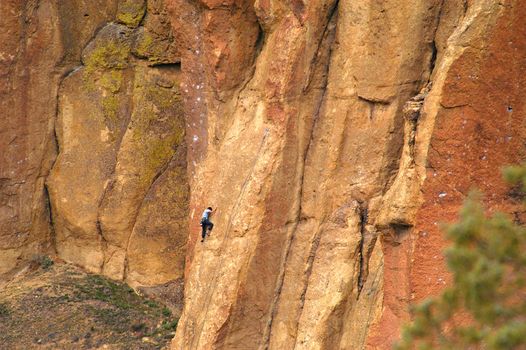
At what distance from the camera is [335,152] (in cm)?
2697

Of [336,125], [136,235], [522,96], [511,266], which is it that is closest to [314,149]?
[336,125]

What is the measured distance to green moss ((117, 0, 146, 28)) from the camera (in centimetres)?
3425

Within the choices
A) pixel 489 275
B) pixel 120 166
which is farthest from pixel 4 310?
pixel 489 275

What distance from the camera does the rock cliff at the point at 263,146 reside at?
2345cm

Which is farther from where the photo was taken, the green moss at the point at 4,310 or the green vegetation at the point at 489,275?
the green moss at the point at 4,310

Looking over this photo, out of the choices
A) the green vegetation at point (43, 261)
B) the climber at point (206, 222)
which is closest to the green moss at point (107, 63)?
the green vegetation at point (43, 261)

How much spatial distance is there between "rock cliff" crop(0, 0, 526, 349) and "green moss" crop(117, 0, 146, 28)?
5 cm

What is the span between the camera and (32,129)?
3459 cm

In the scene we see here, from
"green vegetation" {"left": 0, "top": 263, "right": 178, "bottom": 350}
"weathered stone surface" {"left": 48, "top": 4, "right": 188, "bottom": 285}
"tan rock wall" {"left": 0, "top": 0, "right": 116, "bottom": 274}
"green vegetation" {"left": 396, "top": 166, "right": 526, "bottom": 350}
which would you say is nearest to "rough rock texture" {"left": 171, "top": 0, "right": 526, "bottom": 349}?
"green vegetation" {"left": 0, "top": 263, "right": 178, "bottom": 350}

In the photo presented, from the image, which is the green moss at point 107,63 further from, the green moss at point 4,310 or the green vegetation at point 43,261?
the green moss at point 4,310

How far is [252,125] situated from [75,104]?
786 cm

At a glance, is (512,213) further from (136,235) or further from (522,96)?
(136,235)

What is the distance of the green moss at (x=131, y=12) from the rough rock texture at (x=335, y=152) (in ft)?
13.7

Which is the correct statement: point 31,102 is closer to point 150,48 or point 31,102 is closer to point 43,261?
point 150,48
